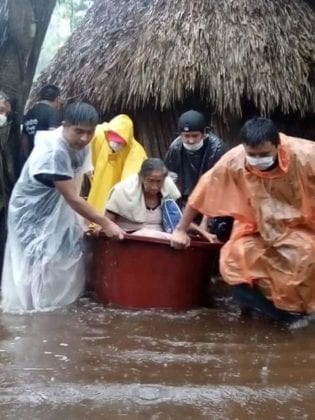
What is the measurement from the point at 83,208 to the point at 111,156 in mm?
1250

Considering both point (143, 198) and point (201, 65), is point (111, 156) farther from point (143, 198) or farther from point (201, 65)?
point (201, 65)

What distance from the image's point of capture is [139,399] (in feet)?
10.7

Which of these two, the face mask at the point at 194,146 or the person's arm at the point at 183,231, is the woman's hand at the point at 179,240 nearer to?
the person's arm at the point at 183,231

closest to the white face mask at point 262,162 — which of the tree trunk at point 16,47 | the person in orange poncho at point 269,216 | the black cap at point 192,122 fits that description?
the person in orange poncho at point 269,216

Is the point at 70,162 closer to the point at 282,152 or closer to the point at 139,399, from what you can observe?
the point at 282,152

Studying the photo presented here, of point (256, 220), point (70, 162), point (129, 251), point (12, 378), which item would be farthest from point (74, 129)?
point (12, 378)

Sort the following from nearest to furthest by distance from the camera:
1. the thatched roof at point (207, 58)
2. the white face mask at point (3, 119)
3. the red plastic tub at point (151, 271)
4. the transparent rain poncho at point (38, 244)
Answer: the red plastic tub at point (151, 271), the transparent rain poncho at point (38, 244), the white face mask at point (3, 119), the thatched roof at point (207, 58)

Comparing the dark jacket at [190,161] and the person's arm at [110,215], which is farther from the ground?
the dark jacket at [190,161]

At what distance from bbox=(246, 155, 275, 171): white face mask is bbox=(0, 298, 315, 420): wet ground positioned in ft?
3.27

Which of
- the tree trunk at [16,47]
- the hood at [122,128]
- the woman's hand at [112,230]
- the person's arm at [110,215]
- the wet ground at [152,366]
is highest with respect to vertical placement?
the tree trunk at [16,47]

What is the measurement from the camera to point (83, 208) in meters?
4.65

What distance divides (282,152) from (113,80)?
3.43 metres

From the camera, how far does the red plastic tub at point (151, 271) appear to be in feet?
15.4

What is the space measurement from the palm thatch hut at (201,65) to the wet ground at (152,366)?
9.81 feet
